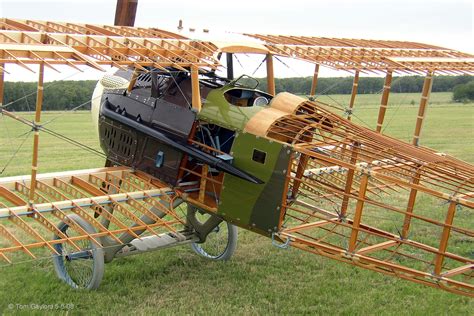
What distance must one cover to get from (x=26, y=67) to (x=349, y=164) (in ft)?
10.6

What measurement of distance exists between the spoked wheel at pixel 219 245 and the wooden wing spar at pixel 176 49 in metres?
2.51

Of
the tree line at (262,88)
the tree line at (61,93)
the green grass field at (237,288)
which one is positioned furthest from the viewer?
the tree line at (262,88)

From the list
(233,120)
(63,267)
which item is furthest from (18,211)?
(233,120)

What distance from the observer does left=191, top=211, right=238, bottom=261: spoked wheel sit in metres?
9.51

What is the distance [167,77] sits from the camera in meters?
8.44

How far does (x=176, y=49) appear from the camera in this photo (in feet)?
27.1

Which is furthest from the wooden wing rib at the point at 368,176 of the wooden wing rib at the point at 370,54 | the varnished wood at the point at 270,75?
the wooden wing rib at the point at 370,54

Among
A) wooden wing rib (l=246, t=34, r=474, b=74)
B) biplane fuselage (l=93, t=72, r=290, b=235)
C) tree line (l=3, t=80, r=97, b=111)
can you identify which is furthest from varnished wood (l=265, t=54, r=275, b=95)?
tree line (l=3, t=80, r=97, b=111)

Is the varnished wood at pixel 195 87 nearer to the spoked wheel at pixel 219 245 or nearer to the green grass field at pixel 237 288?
the spoked wheel at pixel 219 245

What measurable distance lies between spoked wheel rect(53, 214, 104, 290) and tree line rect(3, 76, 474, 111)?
654 cm

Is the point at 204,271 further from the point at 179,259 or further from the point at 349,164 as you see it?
the point at 349,164

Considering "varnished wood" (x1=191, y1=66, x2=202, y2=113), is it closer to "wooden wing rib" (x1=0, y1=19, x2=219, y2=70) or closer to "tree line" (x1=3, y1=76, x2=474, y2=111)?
"wooden wing rib" (x1=0, y1=19, x2=219, y2=70)

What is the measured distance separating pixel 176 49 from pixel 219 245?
314 centimetres

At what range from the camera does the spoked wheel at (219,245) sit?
951 centimetres
